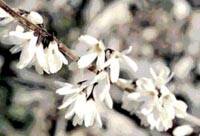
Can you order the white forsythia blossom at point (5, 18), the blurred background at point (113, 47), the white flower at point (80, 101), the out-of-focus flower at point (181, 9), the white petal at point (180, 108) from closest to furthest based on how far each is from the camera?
the white forsythia blossom at point (5, 18), the white flower at point (80, 101), the white petal at point (180, 108), the blurred background at point (113, 47), the out-of-focus flower at point (181, 9)

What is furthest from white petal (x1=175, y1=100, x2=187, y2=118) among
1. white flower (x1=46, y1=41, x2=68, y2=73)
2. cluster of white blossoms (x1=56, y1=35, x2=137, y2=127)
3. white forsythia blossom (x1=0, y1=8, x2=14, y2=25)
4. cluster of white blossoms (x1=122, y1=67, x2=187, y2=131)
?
white forsythia blossom (x1=0, y1=8, x2=14, y2=25)

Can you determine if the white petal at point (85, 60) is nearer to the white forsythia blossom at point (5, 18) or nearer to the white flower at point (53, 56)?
the white flower at point (53, 56)

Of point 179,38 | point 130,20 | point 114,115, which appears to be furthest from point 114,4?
point 114,115

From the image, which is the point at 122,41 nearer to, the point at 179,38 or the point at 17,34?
the point at 179,38

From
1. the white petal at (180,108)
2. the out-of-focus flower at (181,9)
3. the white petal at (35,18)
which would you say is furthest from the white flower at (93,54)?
the out-of-focus flower at (181,9)

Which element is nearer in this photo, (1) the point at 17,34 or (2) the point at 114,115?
(1) the point at 17,34

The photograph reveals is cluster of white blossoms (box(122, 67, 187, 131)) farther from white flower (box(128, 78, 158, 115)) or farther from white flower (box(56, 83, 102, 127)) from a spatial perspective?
white flower (box(56, 83, 102, 127))
